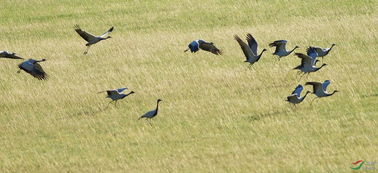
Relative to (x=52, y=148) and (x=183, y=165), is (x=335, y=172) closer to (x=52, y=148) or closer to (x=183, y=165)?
(x=183, y=165)

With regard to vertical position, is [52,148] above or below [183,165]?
below

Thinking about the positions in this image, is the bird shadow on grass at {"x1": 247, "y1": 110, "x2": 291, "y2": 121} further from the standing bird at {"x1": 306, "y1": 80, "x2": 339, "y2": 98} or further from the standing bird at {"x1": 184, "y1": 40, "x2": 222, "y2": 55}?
the standing bird at {"x1": 184, "y1": 40, "x2": 222, "y2": 55}

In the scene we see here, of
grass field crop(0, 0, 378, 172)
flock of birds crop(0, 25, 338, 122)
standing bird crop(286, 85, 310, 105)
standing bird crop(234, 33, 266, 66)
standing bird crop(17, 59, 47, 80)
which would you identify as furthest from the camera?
standing bird crop(234, 33, 266, 66)

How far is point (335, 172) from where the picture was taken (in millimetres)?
16703

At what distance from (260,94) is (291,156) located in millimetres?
6069

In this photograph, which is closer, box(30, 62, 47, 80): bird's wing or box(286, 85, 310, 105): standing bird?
box(286, 85, 310, 105): standing bird

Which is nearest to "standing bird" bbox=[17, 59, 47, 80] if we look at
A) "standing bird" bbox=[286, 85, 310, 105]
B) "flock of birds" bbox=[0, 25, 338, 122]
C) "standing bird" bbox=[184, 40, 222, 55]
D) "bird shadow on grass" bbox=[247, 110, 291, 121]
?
"flock of birds" bbox=[0, 25, 338, 122]

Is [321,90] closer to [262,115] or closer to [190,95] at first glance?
[262,115]

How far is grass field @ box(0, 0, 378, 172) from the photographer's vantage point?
1866 cm

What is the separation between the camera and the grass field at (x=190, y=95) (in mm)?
18656

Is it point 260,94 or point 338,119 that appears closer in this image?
point 338,119

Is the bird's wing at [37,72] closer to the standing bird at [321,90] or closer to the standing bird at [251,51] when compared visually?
the standing bird at [251,51]

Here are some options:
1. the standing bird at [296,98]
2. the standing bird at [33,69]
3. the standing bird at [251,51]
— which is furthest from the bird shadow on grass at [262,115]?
the standing bird at [33,69]

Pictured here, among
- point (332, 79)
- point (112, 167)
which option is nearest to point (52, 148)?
point (112, 167)
